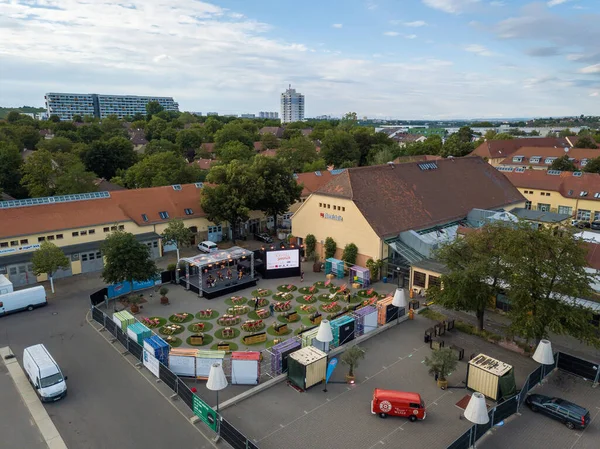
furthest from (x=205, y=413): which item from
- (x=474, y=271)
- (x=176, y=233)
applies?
(x=176, y=233)

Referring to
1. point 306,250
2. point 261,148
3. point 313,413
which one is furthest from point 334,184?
point 261,148

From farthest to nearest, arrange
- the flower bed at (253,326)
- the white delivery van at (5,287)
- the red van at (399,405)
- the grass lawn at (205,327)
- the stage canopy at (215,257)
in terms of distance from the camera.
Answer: the stage canopy at (215,257) → the white delivery van at (5,287) → the grass lawn at (205,327) → the flower bed at (253,326) → the red van at (399,405)

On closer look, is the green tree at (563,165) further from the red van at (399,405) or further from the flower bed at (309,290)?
the red van at (399,405)

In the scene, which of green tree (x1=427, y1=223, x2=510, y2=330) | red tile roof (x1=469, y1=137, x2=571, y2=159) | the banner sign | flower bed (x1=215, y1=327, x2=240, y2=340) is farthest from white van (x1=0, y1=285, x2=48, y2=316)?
red tile roof (x1=469, y1=137, x2=571, y2=159)

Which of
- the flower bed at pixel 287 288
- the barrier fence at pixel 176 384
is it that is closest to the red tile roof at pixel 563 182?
the flower bed at pixel 287 288

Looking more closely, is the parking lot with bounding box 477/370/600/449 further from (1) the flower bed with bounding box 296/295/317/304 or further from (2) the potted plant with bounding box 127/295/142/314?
(2) the potted plant with bounding box 127/295/142/314

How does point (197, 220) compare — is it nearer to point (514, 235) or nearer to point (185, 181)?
point (185, 181)

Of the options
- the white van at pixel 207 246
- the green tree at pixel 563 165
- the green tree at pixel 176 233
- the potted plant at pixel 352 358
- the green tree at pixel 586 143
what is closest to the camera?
the potted plant at pixel 352 358
